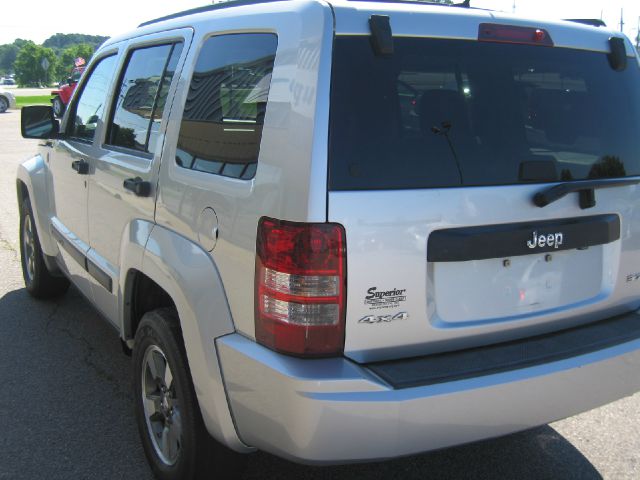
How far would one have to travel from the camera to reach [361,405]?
2055mm

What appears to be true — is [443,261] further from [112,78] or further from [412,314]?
[112,78]

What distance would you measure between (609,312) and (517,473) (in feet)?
2.95

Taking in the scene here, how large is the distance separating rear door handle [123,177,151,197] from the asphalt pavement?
1.29 m

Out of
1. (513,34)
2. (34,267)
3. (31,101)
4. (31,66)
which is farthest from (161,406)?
(31,66)

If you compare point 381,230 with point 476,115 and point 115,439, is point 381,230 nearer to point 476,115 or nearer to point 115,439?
point 476,115

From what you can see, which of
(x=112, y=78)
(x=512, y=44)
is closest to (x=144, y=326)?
(x=112, y=78)

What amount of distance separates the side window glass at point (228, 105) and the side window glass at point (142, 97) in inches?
12.7

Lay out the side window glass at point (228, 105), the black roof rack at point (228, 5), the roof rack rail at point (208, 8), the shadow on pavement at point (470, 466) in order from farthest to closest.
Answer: the shadow on pavement at point (470, 466) < the roof rack rail at point (208, 8) < the black roof rack at point (228, 5) < the side window glass at point (228, 105)

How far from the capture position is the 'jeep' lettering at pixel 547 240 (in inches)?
93.5

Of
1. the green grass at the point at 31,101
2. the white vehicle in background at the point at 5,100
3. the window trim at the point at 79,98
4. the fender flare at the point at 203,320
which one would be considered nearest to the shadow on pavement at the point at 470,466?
the fender flare at the point at 203,320

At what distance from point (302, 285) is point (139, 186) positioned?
1.20 m

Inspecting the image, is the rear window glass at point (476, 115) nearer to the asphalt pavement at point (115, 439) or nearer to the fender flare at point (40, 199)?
the asphalt pavement at point (115, 439)

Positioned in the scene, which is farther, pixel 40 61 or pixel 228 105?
pixel 40 61

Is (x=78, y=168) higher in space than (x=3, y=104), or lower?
lower
